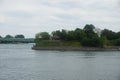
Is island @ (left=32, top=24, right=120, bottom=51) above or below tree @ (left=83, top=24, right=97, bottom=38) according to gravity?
below

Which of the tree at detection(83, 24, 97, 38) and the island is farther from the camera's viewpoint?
the tree at detection(83, 24, 97, 38)

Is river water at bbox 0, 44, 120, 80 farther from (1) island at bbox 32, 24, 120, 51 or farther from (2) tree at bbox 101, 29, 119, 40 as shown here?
(2) tree at bbox 101, 29, 119, 40

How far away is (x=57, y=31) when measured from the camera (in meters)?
147

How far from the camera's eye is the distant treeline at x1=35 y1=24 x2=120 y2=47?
431 ft

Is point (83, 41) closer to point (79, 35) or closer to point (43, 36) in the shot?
point (79, 35)

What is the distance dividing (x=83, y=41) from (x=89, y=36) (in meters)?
7.79

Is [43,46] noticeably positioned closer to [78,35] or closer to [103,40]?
[78,35]

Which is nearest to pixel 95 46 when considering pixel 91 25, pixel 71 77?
pixel 91 25

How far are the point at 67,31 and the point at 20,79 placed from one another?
369 feet

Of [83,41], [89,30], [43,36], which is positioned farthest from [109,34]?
[43,36]

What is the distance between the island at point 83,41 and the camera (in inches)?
5207

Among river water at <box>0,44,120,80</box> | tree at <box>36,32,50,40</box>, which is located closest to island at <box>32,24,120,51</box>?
tree at <box>36,32,50,40</box>

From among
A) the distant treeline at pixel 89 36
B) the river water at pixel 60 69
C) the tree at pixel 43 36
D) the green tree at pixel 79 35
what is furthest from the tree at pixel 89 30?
the river water at pixel 60 69

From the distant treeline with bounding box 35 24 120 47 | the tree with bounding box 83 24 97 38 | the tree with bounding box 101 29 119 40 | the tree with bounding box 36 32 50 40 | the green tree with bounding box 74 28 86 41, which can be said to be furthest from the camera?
the tree with bounding box 36 32 50 40
